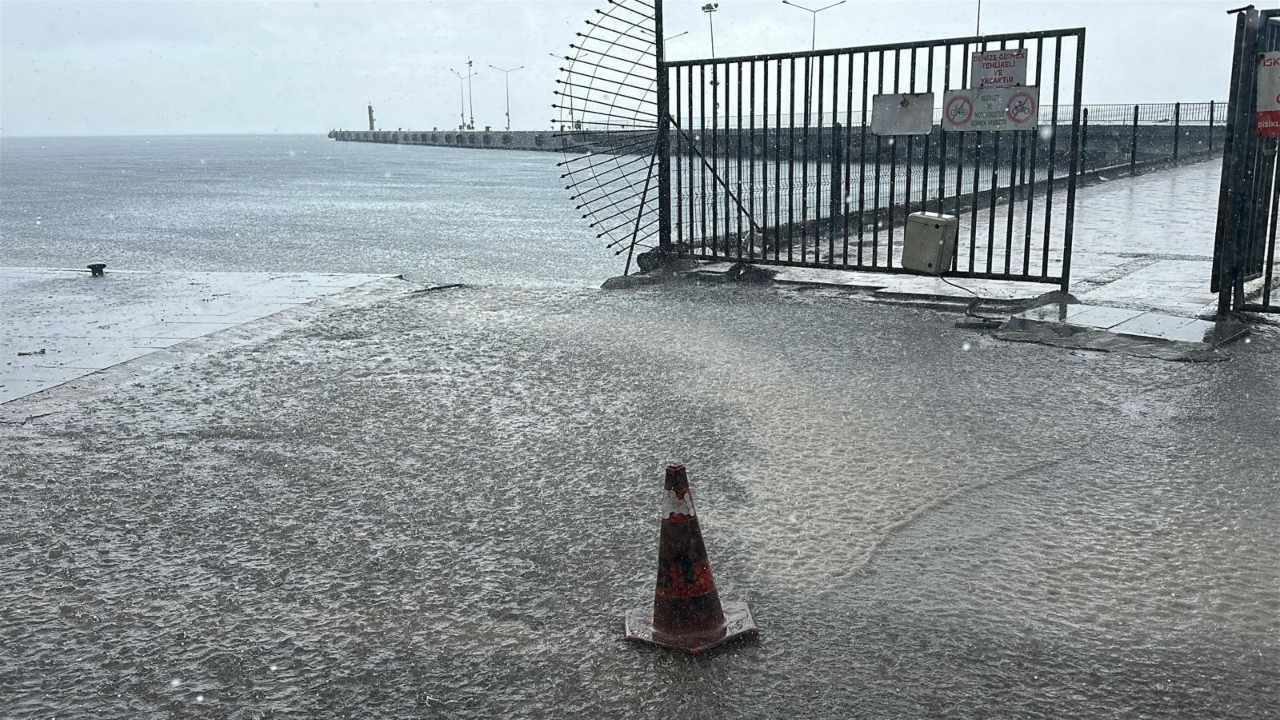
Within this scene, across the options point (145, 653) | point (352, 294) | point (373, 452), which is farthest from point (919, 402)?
point (352, 294)

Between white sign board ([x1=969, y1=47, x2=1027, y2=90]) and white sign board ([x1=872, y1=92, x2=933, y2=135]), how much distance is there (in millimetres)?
588

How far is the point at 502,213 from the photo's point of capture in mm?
30297

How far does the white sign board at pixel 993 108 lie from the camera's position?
963 cm

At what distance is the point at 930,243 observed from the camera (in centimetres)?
1059

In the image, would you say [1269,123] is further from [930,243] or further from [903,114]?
[903,114]

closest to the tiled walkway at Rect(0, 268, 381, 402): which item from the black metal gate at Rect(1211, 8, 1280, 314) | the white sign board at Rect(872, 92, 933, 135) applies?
the white sign board at Rect(872, 92, 933, 135)

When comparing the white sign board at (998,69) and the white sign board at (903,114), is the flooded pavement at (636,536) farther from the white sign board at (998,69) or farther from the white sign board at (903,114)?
the white sign board at (903,114)

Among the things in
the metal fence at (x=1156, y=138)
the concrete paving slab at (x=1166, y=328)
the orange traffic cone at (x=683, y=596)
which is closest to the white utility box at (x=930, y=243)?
the concrete paving slab at (x=1166, y=328)

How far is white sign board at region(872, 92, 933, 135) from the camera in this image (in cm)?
1048

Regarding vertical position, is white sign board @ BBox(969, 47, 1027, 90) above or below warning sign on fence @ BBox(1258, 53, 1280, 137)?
above

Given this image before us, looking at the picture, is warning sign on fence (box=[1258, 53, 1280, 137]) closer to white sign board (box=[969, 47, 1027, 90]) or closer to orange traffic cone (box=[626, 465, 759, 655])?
white sign board (box=[969, 47, 1027, 90])

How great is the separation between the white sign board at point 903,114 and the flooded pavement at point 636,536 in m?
3.32

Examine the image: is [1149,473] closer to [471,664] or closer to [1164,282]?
[471,664]

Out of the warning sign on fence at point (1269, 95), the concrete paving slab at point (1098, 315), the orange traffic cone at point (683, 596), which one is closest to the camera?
the orange traffic cone at point (683, 596)
